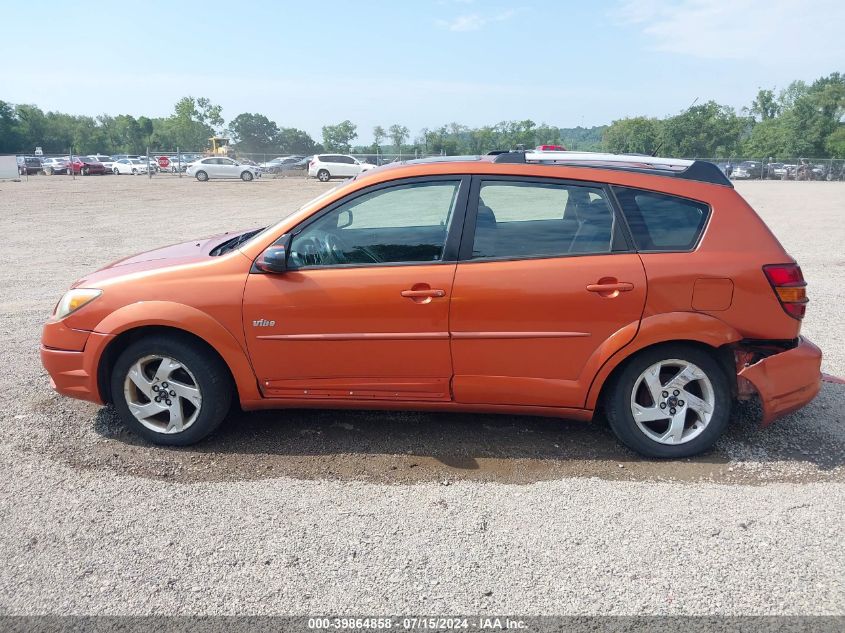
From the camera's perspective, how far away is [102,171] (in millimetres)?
49719

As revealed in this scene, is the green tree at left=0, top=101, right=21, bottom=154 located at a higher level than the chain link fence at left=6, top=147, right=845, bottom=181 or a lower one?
higher

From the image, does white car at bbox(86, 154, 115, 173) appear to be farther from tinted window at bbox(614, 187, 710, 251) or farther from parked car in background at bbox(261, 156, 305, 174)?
tinted window at bbox(614, 187, 710, 251)

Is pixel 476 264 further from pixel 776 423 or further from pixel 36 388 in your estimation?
pixel 36 388

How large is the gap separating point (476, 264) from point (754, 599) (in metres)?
2.11

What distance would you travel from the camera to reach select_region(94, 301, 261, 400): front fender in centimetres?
381

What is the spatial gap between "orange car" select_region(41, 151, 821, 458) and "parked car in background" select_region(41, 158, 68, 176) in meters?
53.1

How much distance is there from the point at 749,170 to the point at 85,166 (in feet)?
173

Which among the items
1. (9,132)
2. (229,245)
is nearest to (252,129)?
(9,132)

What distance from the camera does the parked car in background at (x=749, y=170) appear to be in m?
53.1

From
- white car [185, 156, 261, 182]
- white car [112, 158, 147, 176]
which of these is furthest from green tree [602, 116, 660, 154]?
white car [112, 158, 147, 176]

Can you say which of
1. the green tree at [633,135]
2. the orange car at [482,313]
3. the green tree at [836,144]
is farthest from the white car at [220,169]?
the green tree at [836,144]

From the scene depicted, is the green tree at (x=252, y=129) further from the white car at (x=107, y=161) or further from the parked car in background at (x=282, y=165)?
the parked car in background at (x=282, y=165)

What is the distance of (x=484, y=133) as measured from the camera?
6819 cm

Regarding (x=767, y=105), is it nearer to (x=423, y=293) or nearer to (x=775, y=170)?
(x=775, y=170)
